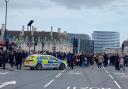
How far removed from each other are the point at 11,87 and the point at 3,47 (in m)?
33.1

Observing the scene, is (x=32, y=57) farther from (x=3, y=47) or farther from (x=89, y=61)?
(x=89, y=61)

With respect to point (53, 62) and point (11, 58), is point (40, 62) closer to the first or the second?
point (53, 62)

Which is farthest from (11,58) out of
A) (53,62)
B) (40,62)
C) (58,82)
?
(58,82)

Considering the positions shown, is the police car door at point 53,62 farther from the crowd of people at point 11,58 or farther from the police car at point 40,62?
the crowd of people at point 11,58

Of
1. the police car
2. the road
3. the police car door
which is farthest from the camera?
the police car door

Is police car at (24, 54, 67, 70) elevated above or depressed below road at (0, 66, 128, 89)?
above

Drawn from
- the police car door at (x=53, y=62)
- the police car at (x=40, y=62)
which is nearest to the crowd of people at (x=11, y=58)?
the police car at (x=40, y=62)

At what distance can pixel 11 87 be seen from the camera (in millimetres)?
22422

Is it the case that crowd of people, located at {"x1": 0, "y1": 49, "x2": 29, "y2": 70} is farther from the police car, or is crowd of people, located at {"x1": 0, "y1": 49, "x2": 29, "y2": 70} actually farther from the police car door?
the police car door

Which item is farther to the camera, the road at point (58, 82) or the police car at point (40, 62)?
the police car at point (40, 62)

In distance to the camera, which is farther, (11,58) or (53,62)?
(53,62)

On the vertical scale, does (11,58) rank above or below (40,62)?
above

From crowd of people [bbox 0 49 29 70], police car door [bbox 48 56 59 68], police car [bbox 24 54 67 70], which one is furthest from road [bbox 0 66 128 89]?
police car door [bbox 48 56 59 68]

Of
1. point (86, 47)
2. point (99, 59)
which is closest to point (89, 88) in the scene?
point (99, 59)
